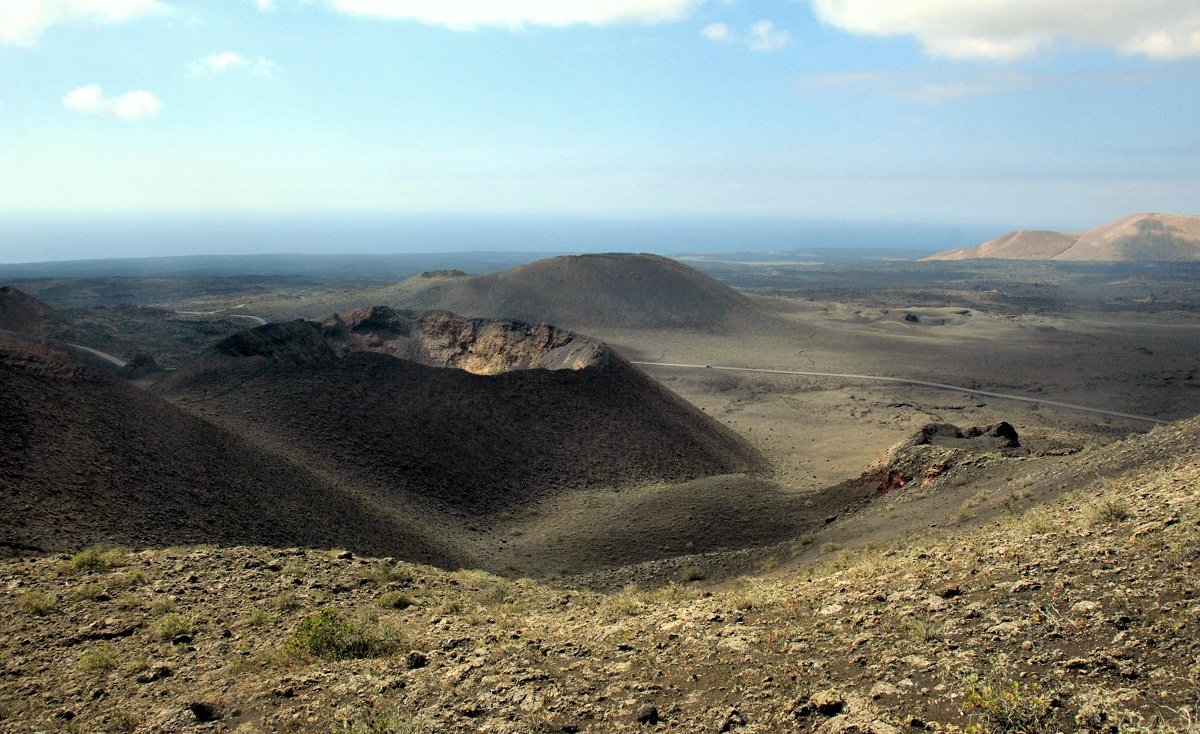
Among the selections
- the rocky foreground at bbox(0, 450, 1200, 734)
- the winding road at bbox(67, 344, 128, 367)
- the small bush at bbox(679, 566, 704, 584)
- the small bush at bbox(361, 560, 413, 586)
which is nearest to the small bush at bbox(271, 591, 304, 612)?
the rocky foreground at bbox(0, 450, 1200, 734)

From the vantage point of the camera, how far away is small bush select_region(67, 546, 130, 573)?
1002cm

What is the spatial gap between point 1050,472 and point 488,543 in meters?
12.3

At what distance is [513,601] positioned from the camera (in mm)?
11156

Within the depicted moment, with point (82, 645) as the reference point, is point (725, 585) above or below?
below

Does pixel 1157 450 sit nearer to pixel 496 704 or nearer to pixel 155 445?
pixel 496 704

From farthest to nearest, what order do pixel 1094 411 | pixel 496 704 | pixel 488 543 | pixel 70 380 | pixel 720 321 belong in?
pixel 720 321 < pixel 1094 411 < pixel 488 543 < pixel 70 380 < pixel 496 704

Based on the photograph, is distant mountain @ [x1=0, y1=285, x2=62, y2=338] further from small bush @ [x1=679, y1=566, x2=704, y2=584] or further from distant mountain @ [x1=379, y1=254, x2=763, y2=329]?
small bush @ [x1=679, y1=566, x2=704, y2=584]

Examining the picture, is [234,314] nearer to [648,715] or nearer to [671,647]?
[671,647]

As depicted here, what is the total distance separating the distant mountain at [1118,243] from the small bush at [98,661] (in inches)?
7903

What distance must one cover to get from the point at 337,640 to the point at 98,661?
2.33 metres

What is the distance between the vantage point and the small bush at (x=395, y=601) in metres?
10.2

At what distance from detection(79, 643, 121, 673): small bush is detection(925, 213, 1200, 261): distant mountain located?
200738 mm

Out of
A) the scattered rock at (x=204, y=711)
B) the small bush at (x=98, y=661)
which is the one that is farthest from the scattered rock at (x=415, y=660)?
the small bush at (x=98, y=661)

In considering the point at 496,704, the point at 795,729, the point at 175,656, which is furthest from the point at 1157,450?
the point at 175,656
